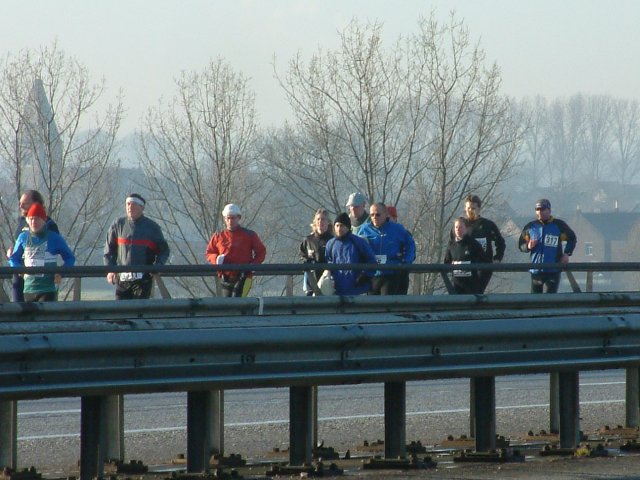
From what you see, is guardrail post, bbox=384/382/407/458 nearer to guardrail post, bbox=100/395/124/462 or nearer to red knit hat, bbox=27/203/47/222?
guardrail post, bbox=100/395/124/462

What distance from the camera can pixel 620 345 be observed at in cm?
832

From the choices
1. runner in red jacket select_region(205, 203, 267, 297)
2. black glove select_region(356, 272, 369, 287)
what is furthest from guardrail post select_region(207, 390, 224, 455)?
runner in red jacket select_region(205, 203, 267, 297)

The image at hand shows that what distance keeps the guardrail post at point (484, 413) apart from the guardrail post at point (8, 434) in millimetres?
2878

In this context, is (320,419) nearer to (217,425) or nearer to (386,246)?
(386,246)

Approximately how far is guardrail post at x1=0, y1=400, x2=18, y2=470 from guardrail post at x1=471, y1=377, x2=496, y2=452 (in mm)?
2878

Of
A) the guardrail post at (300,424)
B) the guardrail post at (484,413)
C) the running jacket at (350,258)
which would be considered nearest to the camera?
the guardrail post at (300,424)

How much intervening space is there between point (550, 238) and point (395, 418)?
7901 mm

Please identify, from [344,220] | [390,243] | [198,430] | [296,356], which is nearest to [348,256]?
[344,220]

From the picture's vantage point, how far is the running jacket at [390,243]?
549 inches

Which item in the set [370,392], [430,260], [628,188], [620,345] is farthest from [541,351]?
[628,188]

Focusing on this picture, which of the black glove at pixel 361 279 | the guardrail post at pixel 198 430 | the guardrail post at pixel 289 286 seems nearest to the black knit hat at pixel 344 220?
the black glove at pixel 361 279

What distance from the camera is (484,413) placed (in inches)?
331

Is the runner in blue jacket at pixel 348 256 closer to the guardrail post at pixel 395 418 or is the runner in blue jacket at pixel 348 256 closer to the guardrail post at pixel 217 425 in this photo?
the guardrail post at pixel 217 425

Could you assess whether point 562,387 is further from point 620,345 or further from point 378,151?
point 378,151
